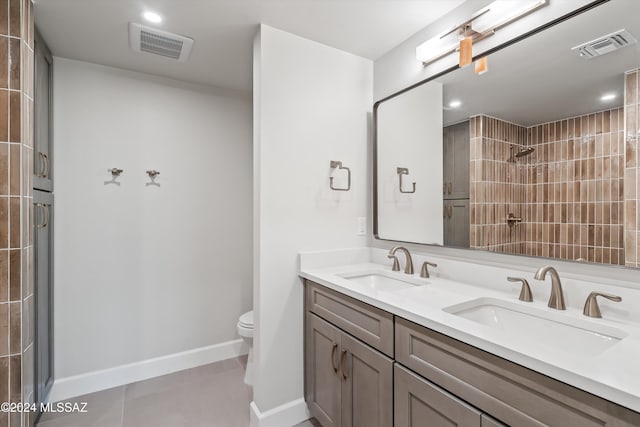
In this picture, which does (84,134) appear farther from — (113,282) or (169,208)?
(113,282)

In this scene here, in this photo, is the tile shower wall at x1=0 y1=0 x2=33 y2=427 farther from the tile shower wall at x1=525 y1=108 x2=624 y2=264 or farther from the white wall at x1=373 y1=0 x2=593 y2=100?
the tile shower wall at x1=525 y1=108 x2=624 y2=264

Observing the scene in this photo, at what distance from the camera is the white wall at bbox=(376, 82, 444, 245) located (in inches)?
71.1

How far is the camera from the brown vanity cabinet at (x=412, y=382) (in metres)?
0.77

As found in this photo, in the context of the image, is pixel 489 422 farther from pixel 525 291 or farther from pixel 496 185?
pixel 496 185

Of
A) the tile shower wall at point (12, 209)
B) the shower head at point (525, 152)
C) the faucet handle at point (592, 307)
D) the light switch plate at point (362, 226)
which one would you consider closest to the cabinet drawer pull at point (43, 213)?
the tile shower wall at point (12, 209)

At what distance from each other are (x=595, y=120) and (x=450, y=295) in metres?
0.89

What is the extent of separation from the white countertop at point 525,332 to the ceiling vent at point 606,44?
94 cm

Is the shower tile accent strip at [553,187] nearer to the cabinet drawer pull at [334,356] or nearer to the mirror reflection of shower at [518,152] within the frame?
the mirror reflection of shower at [518,152]

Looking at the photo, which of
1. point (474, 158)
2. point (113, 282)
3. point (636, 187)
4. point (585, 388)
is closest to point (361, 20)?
point (474, 158)

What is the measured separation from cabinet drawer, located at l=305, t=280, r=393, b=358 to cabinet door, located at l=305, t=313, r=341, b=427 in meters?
0.07

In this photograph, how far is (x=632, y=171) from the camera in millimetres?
1075

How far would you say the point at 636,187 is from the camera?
1062mm

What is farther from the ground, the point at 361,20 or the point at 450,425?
the point at 361,20

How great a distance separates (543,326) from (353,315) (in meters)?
0.77
